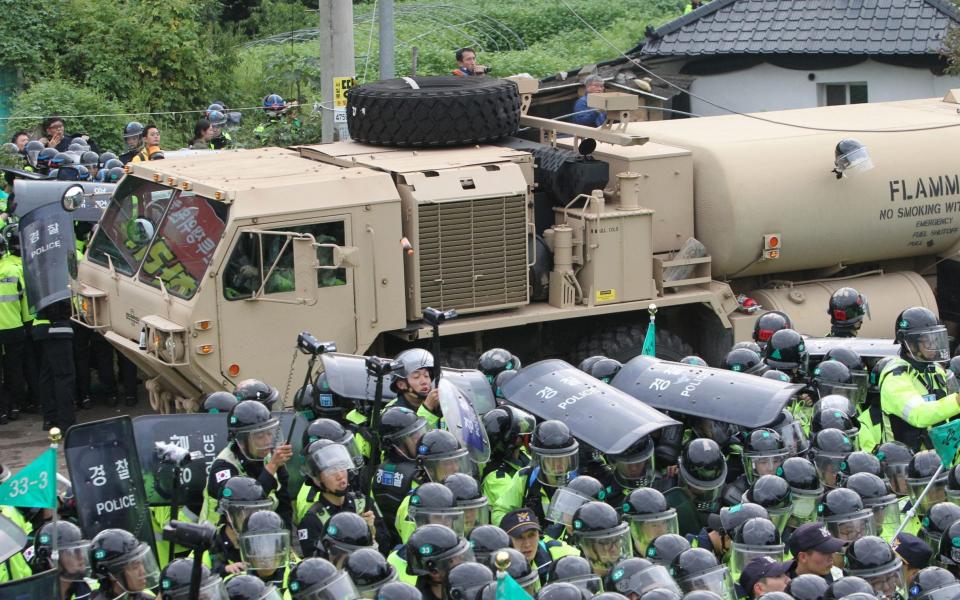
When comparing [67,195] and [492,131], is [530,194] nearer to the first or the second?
[492,131]

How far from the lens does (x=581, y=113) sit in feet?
48.9

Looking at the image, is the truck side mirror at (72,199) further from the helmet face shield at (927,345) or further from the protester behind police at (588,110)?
the helmet face shield at (927,345)

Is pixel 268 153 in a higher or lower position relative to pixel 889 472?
higher

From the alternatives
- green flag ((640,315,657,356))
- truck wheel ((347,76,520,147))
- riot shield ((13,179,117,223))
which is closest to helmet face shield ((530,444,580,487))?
green flag ((640,315,657,356))

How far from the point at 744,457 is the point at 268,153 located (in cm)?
552

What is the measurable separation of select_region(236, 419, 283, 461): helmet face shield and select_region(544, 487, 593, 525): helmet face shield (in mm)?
1630

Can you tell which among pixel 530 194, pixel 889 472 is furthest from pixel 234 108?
pixel 889 472

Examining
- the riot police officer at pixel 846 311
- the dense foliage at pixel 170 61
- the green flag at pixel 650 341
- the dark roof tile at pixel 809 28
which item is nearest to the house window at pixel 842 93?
the dark roof tile at pixel 809 28

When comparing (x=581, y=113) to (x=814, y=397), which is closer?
(x=814, y=397)

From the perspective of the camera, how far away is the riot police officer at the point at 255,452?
8109mm

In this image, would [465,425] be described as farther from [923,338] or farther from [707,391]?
[923,338]

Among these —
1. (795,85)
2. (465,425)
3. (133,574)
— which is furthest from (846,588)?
(795,85)

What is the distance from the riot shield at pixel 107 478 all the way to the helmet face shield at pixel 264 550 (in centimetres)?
110

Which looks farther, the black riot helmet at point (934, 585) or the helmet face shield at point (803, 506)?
the helmet face shield at point (803, 506)
